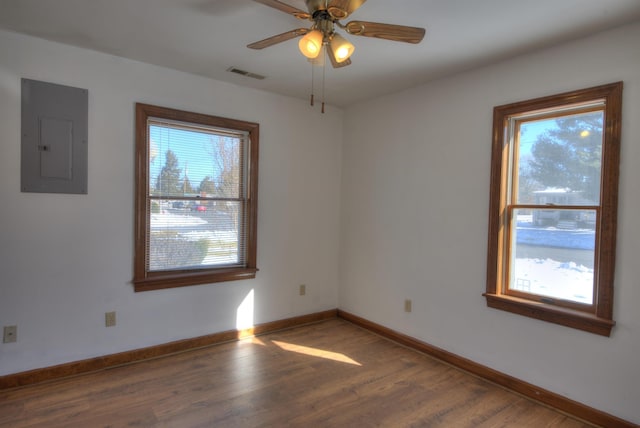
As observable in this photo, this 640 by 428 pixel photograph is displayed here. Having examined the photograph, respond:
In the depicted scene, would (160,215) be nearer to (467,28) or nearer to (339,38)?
(339,38)

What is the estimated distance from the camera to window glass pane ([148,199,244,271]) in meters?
3.20

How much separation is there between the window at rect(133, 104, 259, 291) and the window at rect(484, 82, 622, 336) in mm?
2309

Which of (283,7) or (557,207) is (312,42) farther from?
(557,207)

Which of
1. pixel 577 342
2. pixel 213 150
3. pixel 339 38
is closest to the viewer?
pixel 339 38

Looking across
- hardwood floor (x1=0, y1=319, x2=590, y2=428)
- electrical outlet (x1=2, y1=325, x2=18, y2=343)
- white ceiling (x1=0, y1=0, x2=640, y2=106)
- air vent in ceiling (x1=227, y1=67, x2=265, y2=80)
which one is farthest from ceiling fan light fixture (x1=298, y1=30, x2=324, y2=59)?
electrical outlet (x1=2, y1=325, x2=18, y2=343)

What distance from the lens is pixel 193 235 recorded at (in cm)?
339

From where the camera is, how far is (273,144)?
3818 millimetres

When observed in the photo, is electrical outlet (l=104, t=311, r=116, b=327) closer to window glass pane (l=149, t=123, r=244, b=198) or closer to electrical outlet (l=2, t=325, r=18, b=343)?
electrical outlet (l=2, t=325, r=18, b=343)

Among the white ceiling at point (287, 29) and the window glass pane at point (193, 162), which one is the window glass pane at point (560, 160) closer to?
the white ceiling at point (287, 29)

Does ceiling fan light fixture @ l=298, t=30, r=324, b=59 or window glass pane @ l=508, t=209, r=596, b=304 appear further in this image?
window glass pane @ l=508, t=209, r=596, b=304

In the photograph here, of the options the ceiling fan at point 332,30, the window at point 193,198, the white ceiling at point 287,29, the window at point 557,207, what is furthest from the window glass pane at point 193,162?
the window at point 557,207

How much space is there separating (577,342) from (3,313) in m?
3.99

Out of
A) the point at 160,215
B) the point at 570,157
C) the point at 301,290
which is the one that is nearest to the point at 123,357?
the point at 160,215

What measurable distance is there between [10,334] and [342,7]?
309cm
